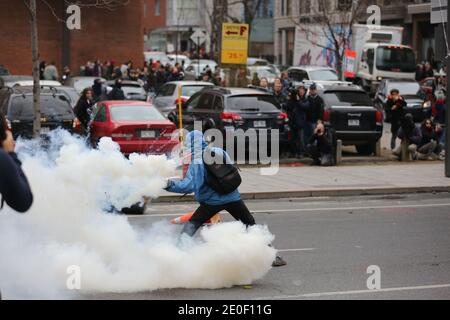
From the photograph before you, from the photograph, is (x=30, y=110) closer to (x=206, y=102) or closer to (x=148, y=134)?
(x=148, y=134)

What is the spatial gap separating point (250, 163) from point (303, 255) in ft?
31.2

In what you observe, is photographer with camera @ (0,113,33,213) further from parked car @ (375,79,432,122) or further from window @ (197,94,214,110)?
parked car @ (375,79,432,122)

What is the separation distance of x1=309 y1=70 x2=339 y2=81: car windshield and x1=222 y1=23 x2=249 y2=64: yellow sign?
29.8 feet

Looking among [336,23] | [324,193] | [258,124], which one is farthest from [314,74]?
[324,193]

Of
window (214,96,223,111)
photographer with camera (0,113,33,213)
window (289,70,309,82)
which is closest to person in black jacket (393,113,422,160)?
window (214,96,223,111)

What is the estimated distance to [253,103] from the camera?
785 inches

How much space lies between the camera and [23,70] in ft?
137

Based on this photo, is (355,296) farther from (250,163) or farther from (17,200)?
(250,163)

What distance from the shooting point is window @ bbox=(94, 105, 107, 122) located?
61.9 ft

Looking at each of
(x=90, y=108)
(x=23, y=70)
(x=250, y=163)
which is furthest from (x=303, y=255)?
(x=23, y=70)

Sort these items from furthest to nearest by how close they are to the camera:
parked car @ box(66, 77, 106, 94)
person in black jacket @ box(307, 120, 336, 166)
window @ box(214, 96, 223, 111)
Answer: parked car @ box(66, 77, 106, 94) → window @ box(214, 96, 223, 111) → person in black jacket @ box(307, 120, 336, 166)

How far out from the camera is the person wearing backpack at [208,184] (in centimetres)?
866

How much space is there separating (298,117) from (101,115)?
4.62 metres
